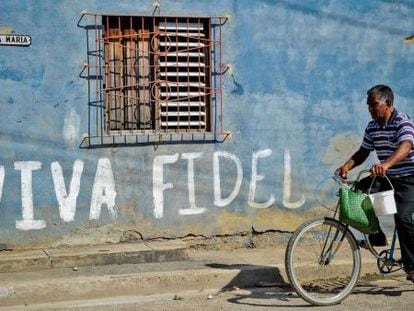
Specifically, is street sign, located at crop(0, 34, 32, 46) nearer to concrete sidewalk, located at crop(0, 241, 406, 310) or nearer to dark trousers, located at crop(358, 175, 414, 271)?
concrete sidewalk, located at crop(0, 241, 406, 310)

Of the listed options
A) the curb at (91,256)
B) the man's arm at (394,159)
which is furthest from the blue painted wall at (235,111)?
the man's arm at (394,159)

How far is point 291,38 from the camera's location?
8.62 meters

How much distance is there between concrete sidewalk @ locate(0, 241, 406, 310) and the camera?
22.3ft

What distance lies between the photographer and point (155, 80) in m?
8.30

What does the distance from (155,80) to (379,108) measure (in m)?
2.72

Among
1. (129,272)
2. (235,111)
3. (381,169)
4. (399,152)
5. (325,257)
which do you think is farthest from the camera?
(235,111)

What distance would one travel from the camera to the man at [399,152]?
6.45m

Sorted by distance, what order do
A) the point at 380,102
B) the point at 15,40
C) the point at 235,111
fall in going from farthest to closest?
the point at 235,111, the point at 15,40, the point at 380,102

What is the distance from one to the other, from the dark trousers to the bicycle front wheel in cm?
39

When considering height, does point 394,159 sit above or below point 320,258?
above

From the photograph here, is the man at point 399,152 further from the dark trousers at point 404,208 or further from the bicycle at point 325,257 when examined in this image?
the bicycle at point 325,257

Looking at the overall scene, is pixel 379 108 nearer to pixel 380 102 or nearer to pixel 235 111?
pixel 380 102

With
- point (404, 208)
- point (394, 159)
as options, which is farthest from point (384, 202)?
point (394, 159)

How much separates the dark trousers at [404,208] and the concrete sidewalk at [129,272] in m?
1.24
